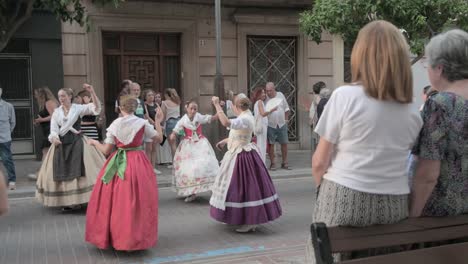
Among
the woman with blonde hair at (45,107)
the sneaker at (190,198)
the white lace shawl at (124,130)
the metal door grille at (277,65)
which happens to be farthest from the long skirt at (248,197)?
the metal door grille at (277,65)

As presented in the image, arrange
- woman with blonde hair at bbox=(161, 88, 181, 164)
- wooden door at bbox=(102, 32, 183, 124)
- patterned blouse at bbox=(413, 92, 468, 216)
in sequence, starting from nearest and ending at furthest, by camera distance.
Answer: patterned blouse at bbox=(413, 92, 468, 216) < woman with blonde hair at bbox=(161, 88, 181, 164) < wooden door at bbox=(102, 32, 183, 124)

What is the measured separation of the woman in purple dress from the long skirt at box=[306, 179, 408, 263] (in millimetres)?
3598

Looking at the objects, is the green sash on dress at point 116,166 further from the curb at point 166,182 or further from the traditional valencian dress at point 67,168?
the curb at point 166,182

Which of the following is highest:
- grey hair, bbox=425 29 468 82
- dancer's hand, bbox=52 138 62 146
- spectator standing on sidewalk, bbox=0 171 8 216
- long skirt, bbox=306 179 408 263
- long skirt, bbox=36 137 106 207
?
grey hair, bbox=425 29 468 82

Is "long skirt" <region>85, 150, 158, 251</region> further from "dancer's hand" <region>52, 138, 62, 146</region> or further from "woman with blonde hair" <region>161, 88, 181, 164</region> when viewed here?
"woman with blonde hair" <region>161, 88, 181, 164</region>

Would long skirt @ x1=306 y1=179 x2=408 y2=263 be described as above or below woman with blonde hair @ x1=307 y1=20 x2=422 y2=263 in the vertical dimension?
below

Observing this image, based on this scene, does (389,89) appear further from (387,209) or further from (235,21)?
(235,21)

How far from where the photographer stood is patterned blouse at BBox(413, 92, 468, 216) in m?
2.24

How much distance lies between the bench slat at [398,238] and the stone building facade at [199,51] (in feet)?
36.6

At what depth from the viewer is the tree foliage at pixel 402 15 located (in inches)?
356

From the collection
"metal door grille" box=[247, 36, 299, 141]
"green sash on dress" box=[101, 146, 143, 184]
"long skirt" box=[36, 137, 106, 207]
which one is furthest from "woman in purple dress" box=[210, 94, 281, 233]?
"metal door grille" box=[247, 36, 299, 141]

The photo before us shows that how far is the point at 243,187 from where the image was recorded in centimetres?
589

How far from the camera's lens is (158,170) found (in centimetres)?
1104

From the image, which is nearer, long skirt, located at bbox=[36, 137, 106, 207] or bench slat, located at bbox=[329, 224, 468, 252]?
bench slat, located at bbox=[329, 224, 468, 252]
